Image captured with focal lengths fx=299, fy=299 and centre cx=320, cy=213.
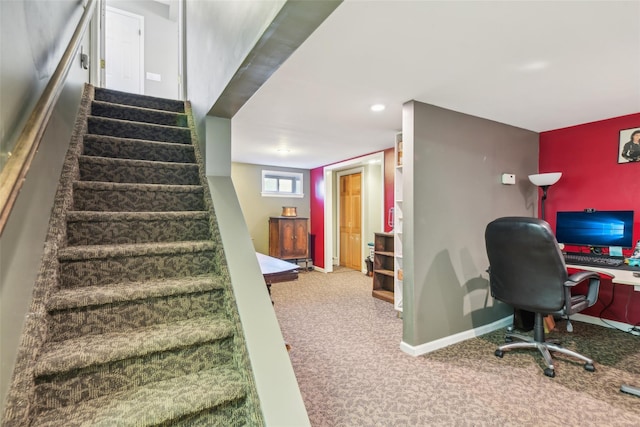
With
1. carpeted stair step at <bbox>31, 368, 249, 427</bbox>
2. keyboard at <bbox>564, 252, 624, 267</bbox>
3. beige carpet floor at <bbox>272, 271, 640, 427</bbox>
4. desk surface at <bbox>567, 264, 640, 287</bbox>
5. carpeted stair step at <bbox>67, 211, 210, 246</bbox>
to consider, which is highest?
carpeted stair step at <bbox>67, 211, 210, 246</bbox>

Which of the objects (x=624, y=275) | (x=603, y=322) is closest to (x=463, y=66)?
(x=624, y=275)

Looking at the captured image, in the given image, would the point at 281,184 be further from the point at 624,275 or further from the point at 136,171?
the point at 624,275


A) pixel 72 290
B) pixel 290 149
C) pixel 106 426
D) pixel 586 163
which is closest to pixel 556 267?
pixel 586 163

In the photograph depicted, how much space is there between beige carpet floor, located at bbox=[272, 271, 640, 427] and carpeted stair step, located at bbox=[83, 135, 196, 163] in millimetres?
1871

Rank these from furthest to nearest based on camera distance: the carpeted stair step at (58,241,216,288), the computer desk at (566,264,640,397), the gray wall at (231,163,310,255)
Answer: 1. the gray wall at (231,163,310,255)
2. the computer desk at (566,264,640,397)
3. the carpeted stair step at (58,241,216,288)

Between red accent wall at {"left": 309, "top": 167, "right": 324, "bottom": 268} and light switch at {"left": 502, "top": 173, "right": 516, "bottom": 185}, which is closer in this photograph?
light switch at {"left": 502, "top": 173, "right": 516, "bottom": 185}

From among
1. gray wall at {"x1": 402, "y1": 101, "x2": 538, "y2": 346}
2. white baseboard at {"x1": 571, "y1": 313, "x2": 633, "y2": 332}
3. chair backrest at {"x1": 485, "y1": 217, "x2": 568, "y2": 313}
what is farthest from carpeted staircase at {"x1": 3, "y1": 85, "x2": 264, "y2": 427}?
white baseboard at {"x1": 571, "y1": 313, "x2": 633, "y2": 332}

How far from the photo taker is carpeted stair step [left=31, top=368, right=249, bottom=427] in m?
1.01

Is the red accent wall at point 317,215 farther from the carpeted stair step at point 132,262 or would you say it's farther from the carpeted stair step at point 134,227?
the carpeted stair step at point 132,262

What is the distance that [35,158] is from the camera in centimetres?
125

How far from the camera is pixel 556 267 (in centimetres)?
216

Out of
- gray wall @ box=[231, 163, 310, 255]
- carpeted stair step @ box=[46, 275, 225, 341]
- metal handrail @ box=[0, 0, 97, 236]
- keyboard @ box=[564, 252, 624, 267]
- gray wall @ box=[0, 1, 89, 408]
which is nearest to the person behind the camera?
metal handrail @ box=[0, 0, 97, 236]

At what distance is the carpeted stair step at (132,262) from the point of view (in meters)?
1.39

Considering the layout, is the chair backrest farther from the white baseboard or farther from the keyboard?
the white baseboard
